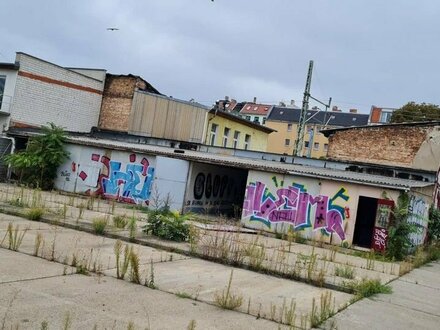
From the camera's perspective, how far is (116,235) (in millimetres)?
11508

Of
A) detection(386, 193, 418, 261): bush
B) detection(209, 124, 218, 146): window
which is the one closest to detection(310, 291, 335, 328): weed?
detection(386, 193, 418, 261): bush

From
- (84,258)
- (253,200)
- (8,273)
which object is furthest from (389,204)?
(8,273)

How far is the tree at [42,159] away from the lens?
958 inches

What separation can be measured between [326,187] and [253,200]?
3108mm

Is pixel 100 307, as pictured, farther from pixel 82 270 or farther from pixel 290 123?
pixel 290 123

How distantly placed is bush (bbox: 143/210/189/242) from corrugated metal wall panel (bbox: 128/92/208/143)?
71.1 ft

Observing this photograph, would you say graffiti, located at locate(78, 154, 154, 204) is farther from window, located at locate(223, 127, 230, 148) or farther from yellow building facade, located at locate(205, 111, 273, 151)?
window, located at locate(223, 127, 230, 148)

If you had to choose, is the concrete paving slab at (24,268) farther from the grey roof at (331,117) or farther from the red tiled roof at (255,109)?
the red tiled roof at (255,109)

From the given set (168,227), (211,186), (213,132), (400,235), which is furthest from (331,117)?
(168,227)

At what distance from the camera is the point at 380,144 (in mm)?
29219

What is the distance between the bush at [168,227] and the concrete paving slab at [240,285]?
214 centimetres

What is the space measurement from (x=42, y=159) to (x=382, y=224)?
16.9 m

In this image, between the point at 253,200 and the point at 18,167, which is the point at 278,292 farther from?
the point at 18,167

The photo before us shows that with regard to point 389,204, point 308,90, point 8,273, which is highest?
point 308,90
